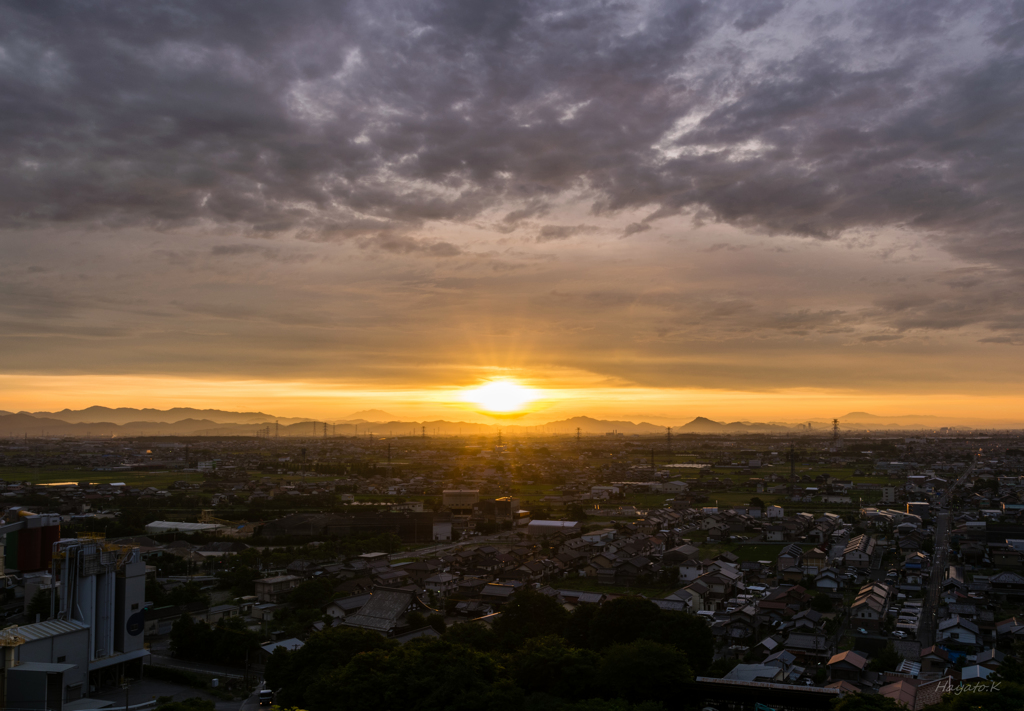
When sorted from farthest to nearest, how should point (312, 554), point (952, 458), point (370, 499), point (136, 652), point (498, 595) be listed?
point (952, 458) → point (370, 499) → point (312, 554) → point (498, 595) → point (136, 652)

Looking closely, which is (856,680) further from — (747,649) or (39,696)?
(39,696)

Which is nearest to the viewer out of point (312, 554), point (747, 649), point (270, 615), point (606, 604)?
point (606, 604)

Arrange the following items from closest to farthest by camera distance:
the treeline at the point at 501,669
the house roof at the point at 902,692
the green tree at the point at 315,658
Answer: the treeline at the point at 501,669 < the green tree at the point at 315,658 < the house roof at the point at 902,692

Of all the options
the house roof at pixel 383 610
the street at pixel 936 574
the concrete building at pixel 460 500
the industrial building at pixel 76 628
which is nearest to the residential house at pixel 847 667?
the street at pixel 936 574

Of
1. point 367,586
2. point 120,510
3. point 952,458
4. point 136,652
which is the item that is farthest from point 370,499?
point 952,458

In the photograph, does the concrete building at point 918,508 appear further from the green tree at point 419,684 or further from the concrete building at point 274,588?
the green tree at point 419,684

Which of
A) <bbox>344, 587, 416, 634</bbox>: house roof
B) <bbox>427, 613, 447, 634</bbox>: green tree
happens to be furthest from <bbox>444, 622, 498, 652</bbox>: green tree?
<bbox>344, 587, 416, 634</bbox>: house roof
